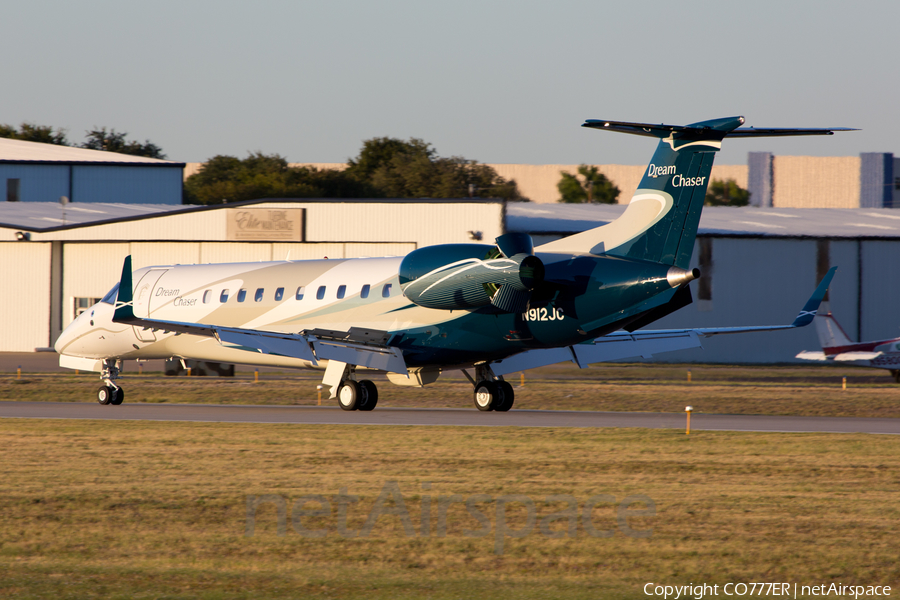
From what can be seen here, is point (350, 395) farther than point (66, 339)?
No

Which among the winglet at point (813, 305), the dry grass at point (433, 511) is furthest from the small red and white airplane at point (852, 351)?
the dry grass at point (433, 511)

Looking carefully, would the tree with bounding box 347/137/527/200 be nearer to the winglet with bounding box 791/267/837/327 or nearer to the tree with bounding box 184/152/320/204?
the tree with bounding box 184/152/320/204

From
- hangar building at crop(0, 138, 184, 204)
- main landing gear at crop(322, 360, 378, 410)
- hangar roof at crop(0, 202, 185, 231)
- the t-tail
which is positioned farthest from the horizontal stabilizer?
hangar building at crop(0, 138, 184, 204)

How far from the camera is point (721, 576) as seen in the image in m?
9.84

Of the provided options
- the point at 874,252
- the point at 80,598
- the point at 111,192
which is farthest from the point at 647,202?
the point at 111,192

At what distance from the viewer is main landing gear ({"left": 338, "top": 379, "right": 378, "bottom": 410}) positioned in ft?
81.8

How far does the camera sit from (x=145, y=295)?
29.3 meters

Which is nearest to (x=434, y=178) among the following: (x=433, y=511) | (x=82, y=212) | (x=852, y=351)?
(x=82, y=212)

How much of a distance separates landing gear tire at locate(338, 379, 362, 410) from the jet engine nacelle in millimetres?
2912

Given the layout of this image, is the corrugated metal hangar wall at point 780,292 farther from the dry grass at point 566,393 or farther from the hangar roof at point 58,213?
the hangar roof at point 58,213

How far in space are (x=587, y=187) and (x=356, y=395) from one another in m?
90.9

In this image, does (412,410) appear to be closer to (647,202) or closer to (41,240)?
(647,202)

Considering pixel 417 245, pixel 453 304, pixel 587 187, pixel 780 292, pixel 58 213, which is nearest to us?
pixel 453 304

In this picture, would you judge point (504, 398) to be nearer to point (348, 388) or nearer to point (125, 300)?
point (348, 388)
